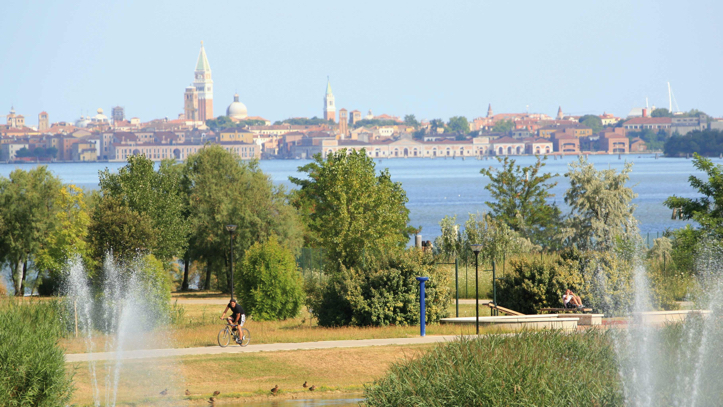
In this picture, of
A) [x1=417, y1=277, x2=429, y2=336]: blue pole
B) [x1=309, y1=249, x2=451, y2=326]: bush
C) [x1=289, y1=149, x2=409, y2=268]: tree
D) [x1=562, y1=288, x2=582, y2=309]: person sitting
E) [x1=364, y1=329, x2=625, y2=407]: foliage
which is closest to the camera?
[x1=364, y1=329, x2=625, y2=407]: foliage

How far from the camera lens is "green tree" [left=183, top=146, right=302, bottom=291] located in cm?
3838

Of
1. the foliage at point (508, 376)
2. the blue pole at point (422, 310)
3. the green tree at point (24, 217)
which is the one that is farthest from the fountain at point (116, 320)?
the blue pole at point (422, 310)

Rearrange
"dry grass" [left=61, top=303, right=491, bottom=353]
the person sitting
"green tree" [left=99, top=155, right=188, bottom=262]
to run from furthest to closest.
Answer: "green tree" [left=99, top=155, right=188, bottom=262] → the person sitting → "dry grass" [left=61, top=303, right=491, bottom=353]

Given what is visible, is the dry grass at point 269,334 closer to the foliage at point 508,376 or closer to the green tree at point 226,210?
the foliage at point 508,376

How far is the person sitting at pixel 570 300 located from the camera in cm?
2339

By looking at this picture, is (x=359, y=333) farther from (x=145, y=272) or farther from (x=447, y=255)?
(x=447, y=255)

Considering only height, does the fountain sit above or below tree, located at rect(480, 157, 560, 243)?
below

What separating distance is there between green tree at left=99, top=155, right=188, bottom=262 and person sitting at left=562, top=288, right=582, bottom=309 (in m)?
16.0

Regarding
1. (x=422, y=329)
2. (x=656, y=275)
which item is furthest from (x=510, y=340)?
(x=656, y=275)

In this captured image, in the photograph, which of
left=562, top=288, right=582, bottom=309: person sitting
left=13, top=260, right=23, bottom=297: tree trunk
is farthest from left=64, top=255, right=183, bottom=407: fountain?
left=562, top=288, right=582, bottom=309: person sitting

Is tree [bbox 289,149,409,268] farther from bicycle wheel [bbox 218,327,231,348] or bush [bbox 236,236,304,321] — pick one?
bicycle wheel [bbox 218,327,231,348]

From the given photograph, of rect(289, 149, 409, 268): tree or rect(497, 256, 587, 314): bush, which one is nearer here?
rect(497, 256, 587, 314): bush

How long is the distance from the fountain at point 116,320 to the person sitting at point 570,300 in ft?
35.1

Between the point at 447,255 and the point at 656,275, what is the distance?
11138 millimetres
